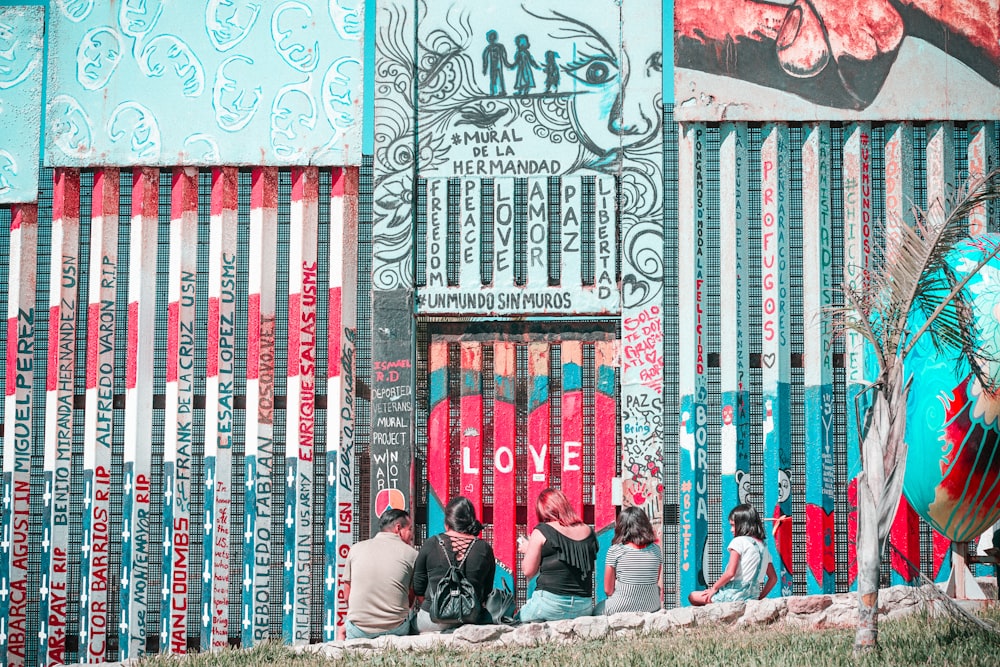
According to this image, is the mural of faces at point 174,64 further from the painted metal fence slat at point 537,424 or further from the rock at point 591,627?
the rock at point 591,627

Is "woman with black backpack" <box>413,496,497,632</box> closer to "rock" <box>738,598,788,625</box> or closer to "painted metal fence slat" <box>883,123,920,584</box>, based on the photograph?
"rock" <box>738,598,788,625</box>

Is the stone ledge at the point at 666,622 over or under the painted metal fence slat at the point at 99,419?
under

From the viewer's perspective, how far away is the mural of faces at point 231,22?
1065 cm

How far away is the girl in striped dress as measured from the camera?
8.36 m

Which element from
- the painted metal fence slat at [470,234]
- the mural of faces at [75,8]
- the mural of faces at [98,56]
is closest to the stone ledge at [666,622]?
the painted metal fence slat at [470,234]

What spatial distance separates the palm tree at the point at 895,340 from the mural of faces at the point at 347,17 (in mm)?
5326

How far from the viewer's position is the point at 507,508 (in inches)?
405

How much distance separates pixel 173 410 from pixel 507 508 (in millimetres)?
3146

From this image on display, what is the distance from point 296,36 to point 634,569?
570 centimetres

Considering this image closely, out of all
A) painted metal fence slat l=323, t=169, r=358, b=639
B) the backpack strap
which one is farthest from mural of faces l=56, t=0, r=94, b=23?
the backpack strap

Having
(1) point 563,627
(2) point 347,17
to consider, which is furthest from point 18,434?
(1) point 563,627

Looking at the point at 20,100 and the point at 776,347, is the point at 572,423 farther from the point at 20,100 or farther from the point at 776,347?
the point at 20,100

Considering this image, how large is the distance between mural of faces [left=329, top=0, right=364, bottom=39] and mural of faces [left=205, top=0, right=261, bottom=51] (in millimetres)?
732

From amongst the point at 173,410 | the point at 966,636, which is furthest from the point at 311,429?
the point at 966,636
